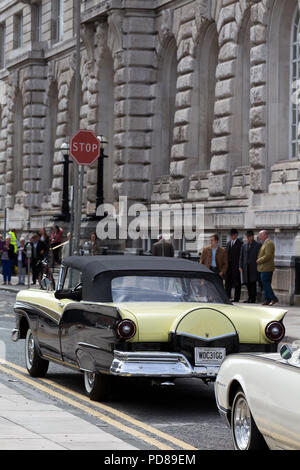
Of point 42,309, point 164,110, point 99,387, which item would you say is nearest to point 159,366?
point 99,387

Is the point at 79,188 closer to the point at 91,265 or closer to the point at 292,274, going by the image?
the point at 292,274

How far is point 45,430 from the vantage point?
32.5 ft

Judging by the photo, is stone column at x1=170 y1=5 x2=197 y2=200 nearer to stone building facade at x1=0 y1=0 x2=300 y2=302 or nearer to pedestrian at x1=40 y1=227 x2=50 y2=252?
stone building facade at x1=0 y1=0 x2=300 y2=302

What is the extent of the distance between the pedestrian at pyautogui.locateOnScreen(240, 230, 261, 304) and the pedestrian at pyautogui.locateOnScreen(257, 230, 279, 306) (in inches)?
39.1

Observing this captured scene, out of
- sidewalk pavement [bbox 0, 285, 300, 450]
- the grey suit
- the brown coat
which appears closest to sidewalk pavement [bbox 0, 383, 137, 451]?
sidewalk pavement [bbox 0, 285, 300, 450]

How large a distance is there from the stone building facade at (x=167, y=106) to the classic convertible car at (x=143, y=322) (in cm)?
1330

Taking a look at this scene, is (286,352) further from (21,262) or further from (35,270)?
(21,262)

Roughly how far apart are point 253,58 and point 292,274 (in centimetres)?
580

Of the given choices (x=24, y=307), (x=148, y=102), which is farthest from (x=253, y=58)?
(x=24, y=307)

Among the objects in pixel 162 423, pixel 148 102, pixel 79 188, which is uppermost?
pixel 148 102

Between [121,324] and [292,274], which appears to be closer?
[121,324]

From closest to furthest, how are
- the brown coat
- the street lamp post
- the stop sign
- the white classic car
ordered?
the white classic car
the brown coat
the stop sign
the street lamp post

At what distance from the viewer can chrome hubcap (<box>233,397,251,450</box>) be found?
8.90 m
